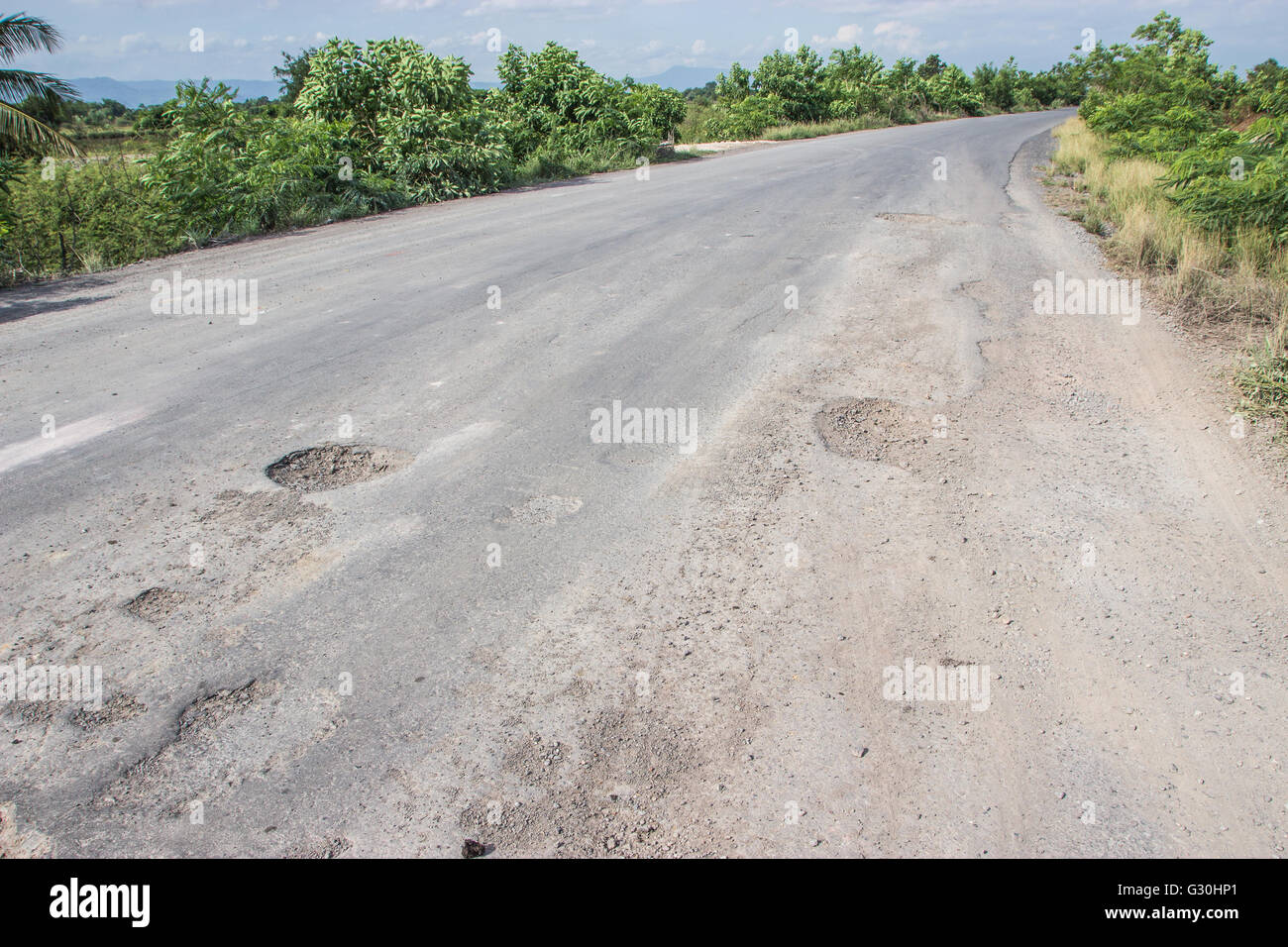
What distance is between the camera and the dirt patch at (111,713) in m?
3.11

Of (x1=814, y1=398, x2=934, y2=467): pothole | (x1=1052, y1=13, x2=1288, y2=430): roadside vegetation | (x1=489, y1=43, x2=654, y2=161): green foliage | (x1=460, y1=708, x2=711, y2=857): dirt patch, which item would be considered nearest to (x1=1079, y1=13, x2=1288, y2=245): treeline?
(x1=1052, y1=13, x2=1288, y2=430): roadside vegetation

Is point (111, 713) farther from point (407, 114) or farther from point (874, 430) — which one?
point (407, 114)

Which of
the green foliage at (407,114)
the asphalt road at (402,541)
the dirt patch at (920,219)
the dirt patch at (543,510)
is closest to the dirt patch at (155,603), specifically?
the asphalt road at (402,541)

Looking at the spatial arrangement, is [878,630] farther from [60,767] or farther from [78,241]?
[78,241]

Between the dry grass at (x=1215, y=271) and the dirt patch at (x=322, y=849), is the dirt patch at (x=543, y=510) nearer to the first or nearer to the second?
the dirt patch at (x=322, y=849)

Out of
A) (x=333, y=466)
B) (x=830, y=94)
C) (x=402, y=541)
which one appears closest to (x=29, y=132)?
(x=333, y=466)

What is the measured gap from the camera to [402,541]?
4312mm

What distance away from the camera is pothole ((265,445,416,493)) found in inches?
193

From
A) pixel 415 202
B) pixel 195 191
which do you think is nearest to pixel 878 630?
pixel 195 191

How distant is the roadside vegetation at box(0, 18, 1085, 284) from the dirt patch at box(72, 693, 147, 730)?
9203mm

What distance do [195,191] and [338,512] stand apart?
994 centimetres

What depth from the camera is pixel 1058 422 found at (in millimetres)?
5793

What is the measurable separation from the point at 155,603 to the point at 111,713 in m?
0.74

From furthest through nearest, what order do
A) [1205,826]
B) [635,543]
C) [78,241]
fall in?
[78,241] < [635,543] < [1205,826]
